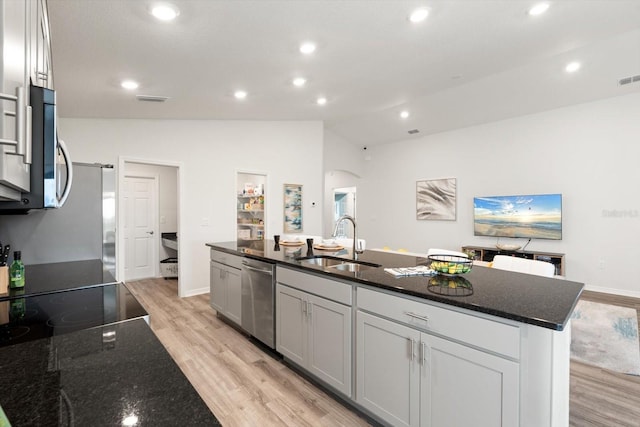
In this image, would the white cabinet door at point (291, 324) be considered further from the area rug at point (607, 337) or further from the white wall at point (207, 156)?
the white wall at point (207, 156)

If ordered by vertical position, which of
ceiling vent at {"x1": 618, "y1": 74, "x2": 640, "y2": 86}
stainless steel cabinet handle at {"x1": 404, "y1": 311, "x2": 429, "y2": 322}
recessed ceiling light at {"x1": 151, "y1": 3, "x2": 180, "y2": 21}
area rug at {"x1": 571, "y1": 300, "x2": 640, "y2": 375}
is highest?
ceiling vent at {"x1": 618, "y1": 74, "x2": 640, "y2": 86}

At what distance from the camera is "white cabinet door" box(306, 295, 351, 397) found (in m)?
2.02

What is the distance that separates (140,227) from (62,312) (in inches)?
203

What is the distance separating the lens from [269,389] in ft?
7.63

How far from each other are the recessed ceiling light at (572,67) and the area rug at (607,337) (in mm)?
3286

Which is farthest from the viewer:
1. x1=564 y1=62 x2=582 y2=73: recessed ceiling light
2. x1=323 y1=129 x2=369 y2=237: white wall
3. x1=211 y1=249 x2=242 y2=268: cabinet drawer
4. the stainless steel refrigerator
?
x1=323 y1=129 x2=369 y2=237: white wall

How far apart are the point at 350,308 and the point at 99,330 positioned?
4.37 feet

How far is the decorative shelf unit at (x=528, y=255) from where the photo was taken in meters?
5.25

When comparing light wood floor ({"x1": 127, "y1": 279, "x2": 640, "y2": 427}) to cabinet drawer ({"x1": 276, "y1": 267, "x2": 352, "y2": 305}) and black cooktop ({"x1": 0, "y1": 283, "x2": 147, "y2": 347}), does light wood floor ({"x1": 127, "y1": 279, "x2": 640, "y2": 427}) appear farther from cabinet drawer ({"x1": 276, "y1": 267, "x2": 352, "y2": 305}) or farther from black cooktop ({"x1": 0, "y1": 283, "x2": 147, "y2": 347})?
black cooktop ({"x1": 0, "y1": 283, "x2": 147, "y2": 347})

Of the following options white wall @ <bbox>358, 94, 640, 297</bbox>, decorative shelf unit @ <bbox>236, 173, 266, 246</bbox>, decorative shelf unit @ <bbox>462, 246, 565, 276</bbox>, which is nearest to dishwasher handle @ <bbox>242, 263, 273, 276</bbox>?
decorative shelf unit @ <bbox>236, 173, 266, 246</bbox>

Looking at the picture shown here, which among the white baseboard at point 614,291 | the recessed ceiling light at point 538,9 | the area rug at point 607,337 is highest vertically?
the recessed ceiling light at point 538,9

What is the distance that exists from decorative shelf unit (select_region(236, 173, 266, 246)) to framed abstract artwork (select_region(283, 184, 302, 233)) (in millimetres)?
435

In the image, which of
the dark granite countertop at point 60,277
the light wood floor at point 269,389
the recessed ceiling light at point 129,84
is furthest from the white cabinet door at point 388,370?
the recessed ceiling light at point 129,84

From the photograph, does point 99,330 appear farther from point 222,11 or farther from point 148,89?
point 148,89
